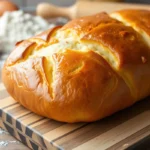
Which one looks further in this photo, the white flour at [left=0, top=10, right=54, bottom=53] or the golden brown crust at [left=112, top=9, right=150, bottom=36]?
the white flour at [left=0, top=10, right=54, bottom=53]

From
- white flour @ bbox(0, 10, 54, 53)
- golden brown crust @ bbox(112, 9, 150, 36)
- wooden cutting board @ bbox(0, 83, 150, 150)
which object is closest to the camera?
wooden cutting board @ bbox(0, 83, 150, 150)

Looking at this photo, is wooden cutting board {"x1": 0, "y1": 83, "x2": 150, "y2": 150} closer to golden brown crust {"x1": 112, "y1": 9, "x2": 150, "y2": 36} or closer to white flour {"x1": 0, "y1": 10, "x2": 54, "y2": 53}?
golden brown crust {"x1": 112, "y1": 9, "x2": 150, "y2": 36}

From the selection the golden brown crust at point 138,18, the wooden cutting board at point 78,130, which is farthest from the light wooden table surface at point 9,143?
the golden brown crust at point 138,18

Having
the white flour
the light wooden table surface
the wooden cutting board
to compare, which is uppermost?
the white flour

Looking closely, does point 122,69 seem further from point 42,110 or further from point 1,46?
point 1,46

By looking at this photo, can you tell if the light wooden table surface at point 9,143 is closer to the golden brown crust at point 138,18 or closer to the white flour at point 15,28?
the golden brown crust at point 138,18

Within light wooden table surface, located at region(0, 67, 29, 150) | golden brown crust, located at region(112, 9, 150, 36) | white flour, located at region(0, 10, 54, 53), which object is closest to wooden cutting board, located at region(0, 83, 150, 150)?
light wooden table surface, located at region(0, 67, 29, 150)

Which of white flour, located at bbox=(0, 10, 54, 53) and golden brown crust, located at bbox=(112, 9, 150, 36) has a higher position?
golden brown crust, located at bbox=(112, 9, 150, 36)
